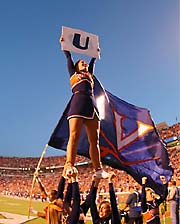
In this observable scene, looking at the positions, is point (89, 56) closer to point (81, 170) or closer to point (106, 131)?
point (106, 131)

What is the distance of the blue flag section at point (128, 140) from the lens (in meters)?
5.67

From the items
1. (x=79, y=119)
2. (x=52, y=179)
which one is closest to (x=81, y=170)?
(x=52, y=179)

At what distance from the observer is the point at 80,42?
454cm

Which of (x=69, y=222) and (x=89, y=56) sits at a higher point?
(x=89, y=56)

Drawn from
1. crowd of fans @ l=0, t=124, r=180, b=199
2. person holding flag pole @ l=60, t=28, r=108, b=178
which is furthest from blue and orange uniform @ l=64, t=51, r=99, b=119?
crowd of fans @ l=0, t=124, r=180, b=199

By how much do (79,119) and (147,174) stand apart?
2286 millimetres

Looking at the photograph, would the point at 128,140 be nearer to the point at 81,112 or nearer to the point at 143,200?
the point at 143,200

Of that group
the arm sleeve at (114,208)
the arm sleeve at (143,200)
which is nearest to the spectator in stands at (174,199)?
the arm sleeve at (143,200)

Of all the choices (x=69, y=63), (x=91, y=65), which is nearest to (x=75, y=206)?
(x=69, y=63)

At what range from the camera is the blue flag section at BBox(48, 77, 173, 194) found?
18.6 feet

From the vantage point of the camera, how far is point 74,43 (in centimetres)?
453

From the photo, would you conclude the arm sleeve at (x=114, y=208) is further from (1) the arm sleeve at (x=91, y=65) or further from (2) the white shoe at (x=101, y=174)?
(1) the arm sleeve at (x=91, y=65)

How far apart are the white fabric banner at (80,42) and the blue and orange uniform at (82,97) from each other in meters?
0.29

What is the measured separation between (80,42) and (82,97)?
31.1 inches
